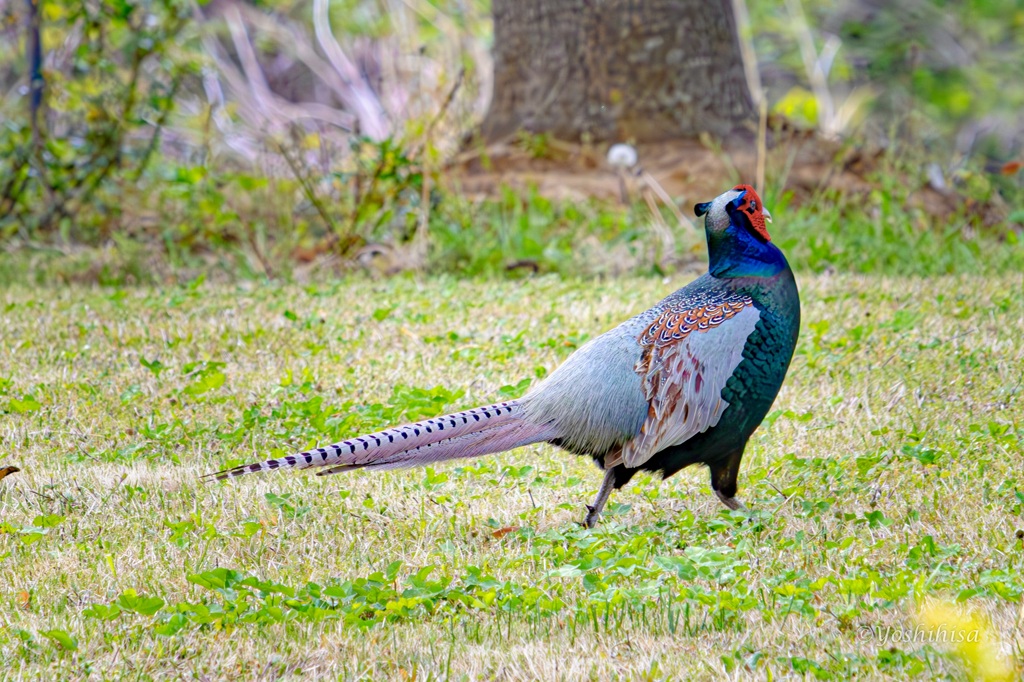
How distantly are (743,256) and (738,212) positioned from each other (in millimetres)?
134

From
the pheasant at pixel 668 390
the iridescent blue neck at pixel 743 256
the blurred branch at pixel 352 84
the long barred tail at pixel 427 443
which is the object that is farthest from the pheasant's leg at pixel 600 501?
the blurred branch at pixel 352 84

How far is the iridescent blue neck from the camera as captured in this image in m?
3.76

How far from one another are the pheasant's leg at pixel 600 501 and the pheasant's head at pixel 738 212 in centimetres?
82

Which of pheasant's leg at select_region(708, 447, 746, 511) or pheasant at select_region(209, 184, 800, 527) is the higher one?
pheasant at select_region(209, 184, 800, 527)

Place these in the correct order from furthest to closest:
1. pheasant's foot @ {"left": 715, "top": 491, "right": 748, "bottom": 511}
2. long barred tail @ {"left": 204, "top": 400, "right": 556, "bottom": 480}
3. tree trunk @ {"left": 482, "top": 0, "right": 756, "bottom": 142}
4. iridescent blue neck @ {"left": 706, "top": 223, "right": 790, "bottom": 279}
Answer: tree trunk @ {"left": 482, "top": 0, "right": 756, "bottom": 142}
pheasant's foot @ {"left": 715, "top": 491, "right": 748, "bottom": 511}
iridescent blue neck @ {"left": 706, "top": 223, "right": 790, "bottom": 279}
long barred tail @ {"left": 204, "top": 400, "right": 556, "bottom": 480}

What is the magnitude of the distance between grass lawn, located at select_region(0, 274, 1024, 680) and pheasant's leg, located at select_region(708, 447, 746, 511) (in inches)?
2.4

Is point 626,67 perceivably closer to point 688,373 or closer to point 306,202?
point 306,202

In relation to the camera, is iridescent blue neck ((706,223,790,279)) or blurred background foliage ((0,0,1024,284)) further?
blurred background foliage ((0,0,1024,284))

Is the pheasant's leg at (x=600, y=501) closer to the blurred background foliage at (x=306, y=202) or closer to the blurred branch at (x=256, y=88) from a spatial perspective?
the blurred background foliage at (x=306, y=202)

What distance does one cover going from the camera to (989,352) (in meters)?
5.52

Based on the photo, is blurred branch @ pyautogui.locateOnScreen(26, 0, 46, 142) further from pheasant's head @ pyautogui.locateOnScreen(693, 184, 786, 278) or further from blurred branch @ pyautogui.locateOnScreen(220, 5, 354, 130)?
pheasant's head @ pyautogui.locateOnScreen(693, 184, 786, 278)

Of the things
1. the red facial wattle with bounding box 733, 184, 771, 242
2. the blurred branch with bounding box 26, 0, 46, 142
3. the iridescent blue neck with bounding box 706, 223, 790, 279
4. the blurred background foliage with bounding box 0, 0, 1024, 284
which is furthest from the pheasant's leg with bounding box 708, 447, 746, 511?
the blurred branch with bounding box 26, 0, 46, 142

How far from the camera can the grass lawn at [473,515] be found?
2873 mm

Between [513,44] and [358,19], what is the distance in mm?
6129
